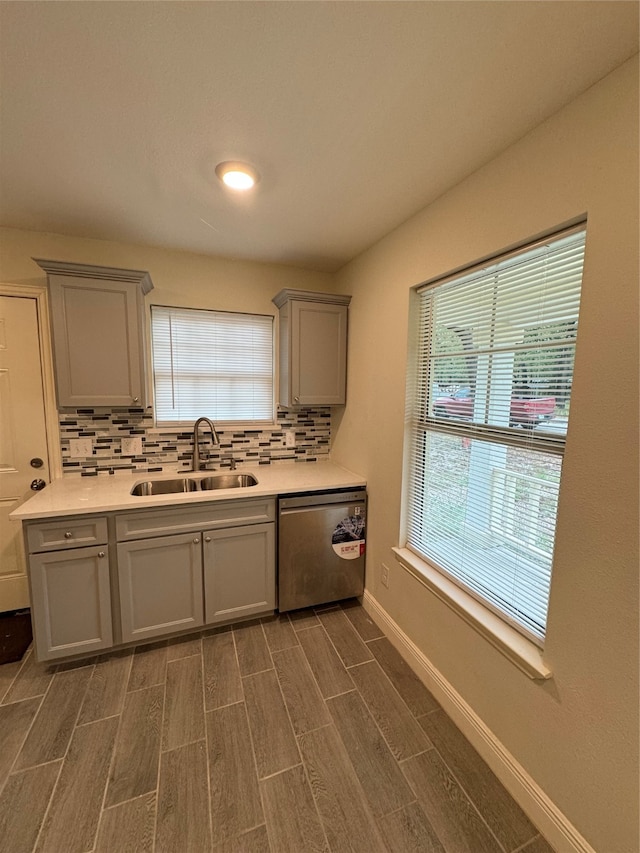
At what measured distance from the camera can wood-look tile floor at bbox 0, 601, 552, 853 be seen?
4.03 feet

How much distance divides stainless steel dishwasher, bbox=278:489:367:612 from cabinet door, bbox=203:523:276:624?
84mm

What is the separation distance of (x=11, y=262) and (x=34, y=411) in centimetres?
93

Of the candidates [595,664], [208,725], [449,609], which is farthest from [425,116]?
[208,725]

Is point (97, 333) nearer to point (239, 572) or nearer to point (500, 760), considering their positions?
point (239, 572)

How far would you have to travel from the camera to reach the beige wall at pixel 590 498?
1.03 m

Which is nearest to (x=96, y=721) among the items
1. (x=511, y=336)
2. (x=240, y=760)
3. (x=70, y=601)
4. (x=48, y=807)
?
(x=48, y=807)

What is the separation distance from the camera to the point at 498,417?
1.52m

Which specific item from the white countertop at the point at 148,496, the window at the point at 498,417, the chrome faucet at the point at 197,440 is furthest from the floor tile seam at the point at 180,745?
the chrome faucet at the point at 197,440

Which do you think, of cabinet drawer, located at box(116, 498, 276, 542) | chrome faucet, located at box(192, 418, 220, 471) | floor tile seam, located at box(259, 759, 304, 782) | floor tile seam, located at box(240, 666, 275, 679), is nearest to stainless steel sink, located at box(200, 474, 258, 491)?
chrome faucet, located at box(192, 418, 220, 471)

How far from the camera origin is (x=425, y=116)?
1271 mm

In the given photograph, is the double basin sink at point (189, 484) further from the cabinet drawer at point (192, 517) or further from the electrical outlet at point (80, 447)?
the electrical outlet at point (80, 447)

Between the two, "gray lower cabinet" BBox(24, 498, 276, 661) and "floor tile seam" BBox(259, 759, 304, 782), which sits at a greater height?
"gray lower cabinet" BBox(24, 498, 276, 661)

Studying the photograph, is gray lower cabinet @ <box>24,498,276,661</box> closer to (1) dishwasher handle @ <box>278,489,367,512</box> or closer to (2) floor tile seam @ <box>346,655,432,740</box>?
(1) dishwasher handle @ <box>278,489,367,512</box>

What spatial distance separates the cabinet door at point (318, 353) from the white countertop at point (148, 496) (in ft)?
1.83
